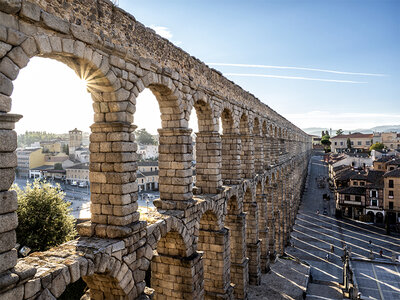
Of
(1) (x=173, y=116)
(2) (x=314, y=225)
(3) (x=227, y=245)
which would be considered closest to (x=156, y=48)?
(1) (x=173, y=116)

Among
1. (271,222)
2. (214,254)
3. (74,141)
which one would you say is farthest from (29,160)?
(214,254)

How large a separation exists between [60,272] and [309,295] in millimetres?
21382

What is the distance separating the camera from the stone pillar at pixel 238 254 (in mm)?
16812

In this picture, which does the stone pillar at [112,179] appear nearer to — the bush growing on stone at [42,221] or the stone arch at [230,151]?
the stone arch at [230,151]

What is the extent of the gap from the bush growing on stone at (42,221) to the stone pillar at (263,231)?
1375 centimetres

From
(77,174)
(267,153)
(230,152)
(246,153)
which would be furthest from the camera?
(77,174)

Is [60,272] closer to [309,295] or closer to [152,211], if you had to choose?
[152,211]

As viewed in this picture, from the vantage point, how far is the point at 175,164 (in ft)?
36.9

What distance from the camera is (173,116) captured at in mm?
11141

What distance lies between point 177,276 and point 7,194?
7.63 m

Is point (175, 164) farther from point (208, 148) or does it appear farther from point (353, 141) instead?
point (353, 141)

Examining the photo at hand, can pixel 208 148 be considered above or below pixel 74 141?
below

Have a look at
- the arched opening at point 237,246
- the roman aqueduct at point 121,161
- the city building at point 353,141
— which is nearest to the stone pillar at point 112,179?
the roman aqueduct at point 121,161

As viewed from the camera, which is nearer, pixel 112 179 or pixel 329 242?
pixel 112 179
